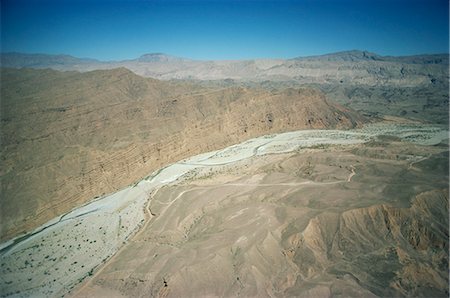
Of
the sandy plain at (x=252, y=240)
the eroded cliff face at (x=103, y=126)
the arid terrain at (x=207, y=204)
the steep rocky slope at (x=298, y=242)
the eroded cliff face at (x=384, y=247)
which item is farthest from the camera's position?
the eroded cliff face at (x=103, y=126)

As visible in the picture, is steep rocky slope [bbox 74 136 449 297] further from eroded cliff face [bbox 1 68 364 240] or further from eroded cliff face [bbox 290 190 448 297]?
eroded cliff face [bbox 1 68 364 240]

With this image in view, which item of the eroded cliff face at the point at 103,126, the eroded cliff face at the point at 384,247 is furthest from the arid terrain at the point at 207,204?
the eroded cliff face at the point at 103,126

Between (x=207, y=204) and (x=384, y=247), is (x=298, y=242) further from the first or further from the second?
(x=207, y=204)

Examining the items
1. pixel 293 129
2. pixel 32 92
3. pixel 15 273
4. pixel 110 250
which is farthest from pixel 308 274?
pixel 32 92

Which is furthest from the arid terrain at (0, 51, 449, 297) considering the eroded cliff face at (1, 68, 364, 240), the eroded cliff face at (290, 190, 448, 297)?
the eroded cliff face at (1, 68, 364, 240)

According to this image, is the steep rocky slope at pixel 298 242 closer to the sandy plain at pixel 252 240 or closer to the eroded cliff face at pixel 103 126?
the sandy plain at pixel 252 240

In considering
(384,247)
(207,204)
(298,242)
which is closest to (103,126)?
(207,204)

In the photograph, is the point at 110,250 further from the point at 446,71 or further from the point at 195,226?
the point at 446,71
